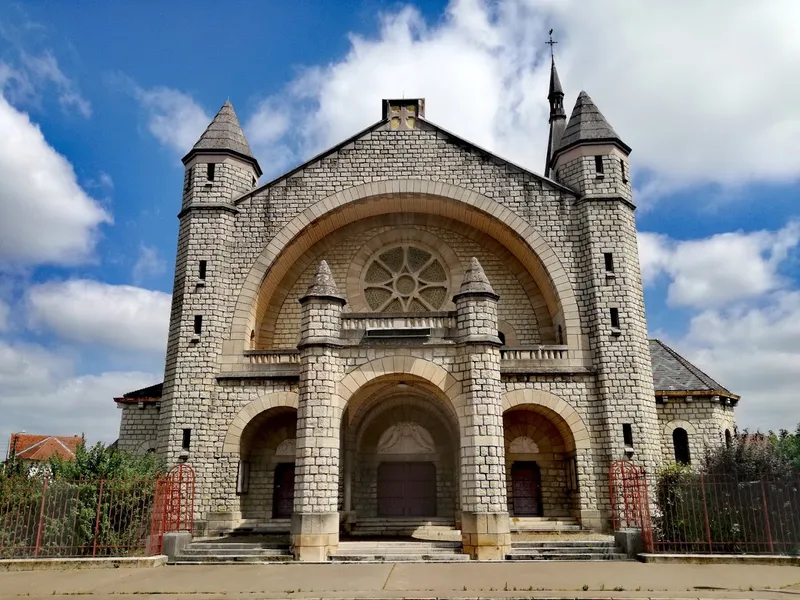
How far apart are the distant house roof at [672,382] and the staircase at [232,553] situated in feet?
23.6

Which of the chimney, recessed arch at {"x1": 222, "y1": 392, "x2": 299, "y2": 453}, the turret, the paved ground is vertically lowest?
the paved ground

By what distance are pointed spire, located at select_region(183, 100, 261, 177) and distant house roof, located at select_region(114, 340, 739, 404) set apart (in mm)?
7759

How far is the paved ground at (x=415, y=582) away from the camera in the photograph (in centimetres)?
930

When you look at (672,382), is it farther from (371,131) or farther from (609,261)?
(371,131)

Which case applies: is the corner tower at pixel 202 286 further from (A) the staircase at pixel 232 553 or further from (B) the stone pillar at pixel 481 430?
(B) the stone pillar at pixel 481 430

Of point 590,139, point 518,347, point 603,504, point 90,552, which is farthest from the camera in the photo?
point 590,139

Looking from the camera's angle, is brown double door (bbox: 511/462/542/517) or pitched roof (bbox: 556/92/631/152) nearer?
brown double door (bbox: 511/462/542/517)

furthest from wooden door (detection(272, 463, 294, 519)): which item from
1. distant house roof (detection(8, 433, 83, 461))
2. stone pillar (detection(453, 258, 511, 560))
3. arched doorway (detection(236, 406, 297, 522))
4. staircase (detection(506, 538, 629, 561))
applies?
distant house roof (detection(8, 433, 83, 461))

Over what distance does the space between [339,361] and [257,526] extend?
6197 mm

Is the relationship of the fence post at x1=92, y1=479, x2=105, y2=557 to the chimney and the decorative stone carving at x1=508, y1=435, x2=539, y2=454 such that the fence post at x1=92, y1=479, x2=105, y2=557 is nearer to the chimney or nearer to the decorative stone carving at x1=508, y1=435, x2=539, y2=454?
the decorative stone carving at x1=508, y1=435, x2=539, y2=454

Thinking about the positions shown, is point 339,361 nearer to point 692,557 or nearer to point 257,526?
point 257,526

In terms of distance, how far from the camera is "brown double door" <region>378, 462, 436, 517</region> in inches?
739

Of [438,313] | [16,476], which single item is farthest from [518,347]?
[16,476]

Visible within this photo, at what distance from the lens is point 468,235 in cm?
2092
